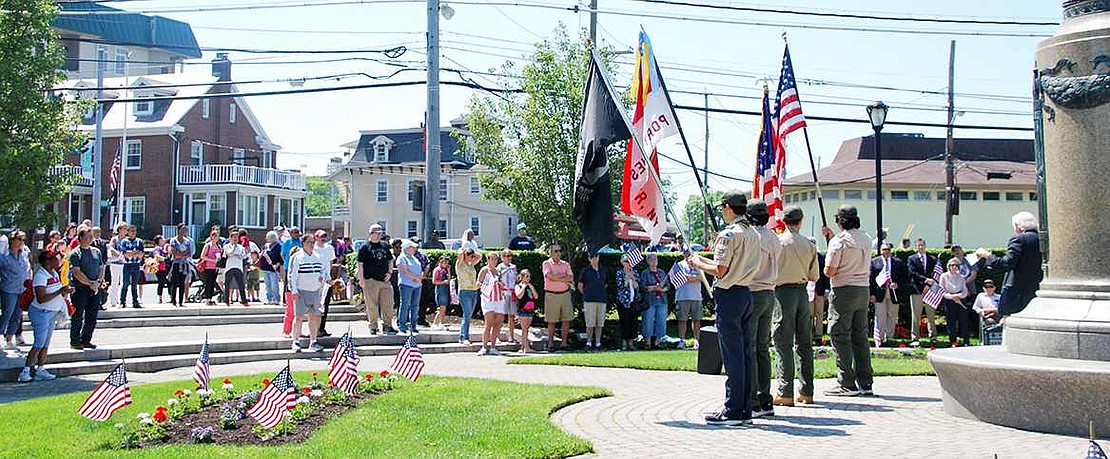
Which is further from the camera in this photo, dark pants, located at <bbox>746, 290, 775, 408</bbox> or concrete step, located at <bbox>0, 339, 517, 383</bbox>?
concrete step, located at <bbox>0, 339, 517, 383</bbox>

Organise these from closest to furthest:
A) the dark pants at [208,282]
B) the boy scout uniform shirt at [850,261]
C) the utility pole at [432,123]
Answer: the boy scout uniform shirt at [850,261], the dark pants at [208,282], the utility pole at [432,123]

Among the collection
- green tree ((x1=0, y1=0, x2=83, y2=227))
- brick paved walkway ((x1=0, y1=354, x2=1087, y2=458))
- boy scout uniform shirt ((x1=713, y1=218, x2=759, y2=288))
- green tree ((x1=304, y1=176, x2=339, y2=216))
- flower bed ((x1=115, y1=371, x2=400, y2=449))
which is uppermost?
green tree ((x1=304, y1=176, x2=339, y2=216))

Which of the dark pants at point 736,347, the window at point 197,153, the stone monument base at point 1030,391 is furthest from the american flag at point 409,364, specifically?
the window at point 197,153

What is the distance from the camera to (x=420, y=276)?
1897 centimetres

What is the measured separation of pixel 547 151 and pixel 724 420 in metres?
13.8

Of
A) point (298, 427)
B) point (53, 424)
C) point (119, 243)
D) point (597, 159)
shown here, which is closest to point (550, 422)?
point (298, 427)

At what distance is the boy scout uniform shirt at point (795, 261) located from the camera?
31.9ft

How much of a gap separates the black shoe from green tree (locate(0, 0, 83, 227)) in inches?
544

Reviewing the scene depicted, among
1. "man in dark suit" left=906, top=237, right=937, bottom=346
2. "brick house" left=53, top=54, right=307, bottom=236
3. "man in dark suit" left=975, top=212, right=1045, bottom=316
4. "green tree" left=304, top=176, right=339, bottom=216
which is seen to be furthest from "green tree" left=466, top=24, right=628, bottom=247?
"green tree" left=304, top=176, right=339, bottom=216

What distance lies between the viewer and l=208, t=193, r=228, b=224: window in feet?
185

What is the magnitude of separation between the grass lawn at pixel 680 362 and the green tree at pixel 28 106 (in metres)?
9.29

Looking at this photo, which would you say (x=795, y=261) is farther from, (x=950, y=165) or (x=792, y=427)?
(x=950, y=165)

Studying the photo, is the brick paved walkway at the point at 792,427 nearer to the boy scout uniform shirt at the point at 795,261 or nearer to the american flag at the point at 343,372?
the boy scout uniform shirt at the point at 795,261

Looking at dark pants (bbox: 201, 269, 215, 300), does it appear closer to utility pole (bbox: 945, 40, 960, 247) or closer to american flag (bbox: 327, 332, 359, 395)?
american flag (bbox: 327, 332, 359, 395)
